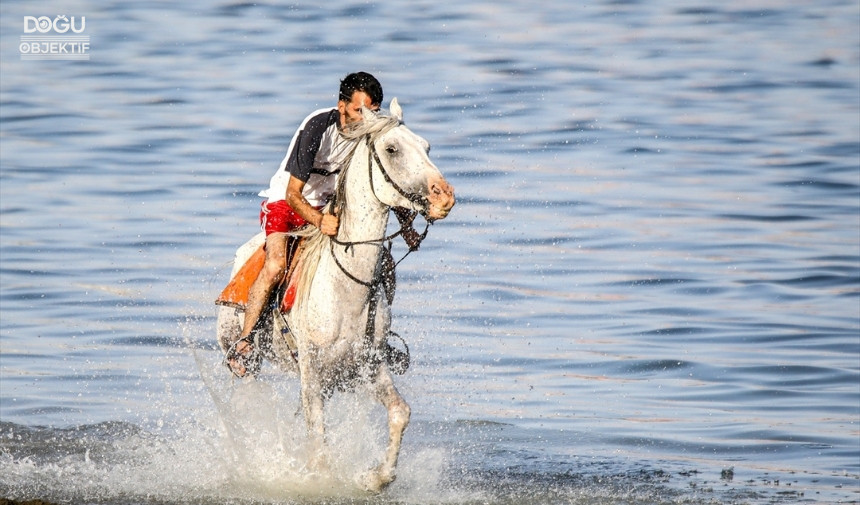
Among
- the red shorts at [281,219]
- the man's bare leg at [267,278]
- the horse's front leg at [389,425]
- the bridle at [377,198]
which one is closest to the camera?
the bridle at [377,198]

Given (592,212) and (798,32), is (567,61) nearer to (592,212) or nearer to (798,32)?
(798,32)

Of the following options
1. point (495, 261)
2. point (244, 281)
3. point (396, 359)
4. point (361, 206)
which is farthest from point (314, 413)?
point (495, 261)

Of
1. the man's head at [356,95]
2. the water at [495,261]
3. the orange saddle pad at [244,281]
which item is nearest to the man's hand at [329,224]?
the man's head at [356,95]

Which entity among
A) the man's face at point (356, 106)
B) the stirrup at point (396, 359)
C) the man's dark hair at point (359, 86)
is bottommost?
the stirrup at point (396, 359)

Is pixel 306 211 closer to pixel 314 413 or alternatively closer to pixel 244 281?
pixel 244 281

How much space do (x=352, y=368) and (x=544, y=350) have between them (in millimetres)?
5448

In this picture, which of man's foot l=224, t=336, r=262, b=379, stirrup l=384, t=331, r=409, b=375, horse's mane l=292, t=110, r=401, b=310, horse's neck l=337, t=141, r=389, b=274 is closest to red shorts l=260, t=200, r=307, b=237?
horse's mane l=292, t=110, r=401, b=310

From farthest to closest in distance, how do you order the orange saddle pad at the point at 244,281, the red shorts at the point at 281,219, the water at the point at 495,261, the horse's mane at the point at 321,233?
1. the water at the point at 495,261
2. the orange saddle pad at the point at 244,281
3. the red shorts at the point at 281,219
4. the horse's mane at the point at 321,233

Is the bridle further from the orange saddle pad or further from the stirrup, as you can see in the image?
the orange saddle pad

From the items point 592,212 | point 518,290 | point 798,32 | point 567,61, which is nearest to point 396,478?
point 518,290

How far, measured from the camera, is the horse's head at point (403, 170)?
764 cm

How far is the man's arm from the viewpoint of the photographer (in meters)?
8.27

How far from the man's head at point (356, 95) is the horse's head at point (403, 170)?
271mm

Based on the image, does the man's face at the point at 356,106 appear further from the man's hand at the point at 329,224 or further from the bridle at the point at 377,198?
the man's hand at the point at 329,224
